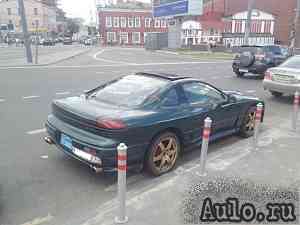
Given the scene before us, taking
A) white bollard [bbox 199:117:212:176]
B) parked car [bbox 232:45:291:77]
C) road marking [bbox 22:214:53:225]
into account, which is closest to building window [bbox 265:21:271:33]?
parked car [bbox 232:45:291:77]

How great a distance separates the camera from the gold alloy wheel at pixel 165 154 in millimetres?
4254

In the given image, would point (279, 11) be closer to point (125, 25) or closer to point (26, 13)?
point (125, 25)

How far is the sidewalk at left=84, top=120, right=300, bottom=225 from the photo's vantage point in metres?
3.27

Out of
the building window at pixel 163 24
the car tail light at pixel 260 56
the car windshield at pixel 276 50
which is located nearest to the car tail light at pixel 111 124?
the car tail light at pixel 260 56

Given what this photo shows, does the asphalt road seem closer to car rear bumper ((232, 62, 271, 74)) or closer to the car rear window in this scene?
car rear bumper ((232, 62, 271, 74))

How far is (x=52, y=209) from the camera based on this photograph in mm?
3426

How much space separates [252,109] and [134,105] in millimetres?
2936

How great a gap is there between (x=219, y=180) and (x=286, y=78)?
6.32m

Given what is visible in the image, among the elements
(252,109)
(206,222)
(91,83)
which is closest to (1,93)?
(91,83)

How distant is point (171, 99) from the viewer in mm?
4520

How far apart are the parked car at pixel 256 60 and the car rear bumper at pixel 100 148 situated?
12263 millimetres

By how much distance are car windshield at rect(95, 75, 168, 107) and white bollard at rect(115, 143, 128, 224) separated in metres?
1.37

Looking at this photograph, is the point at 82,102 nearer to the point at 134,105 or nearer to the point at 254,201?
the point at 134,105

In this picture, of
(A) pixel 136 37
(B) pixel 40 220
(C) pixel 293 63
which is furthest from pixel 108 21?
(B) pixel 40 220
